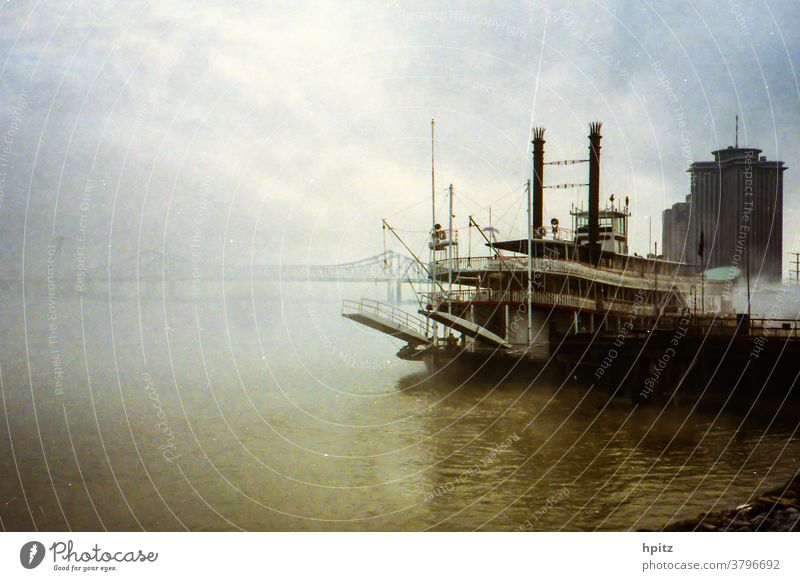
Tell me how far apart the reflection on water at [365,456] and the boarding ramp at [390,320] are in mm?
1457

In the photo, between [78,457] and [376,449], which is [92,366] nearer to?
[78,457]

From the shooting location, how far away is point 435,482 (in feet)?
32.2

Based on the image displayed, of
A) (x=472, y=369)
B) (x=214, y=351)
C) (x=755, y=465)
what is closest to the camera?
(x=755, y=465)

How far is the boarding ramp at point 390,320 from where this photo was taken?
21.6 meters

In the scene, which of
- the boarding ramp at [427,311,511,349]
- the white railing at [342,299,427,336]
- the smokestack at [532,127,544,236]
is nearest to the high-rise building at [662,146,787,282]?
the smokestack at [532,127,544,236]

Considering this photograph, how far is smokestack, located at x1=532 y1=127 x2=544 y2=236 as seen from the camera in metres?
25.7

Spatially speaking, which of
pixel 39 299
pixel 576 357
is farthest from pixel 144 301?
pixel 576 357

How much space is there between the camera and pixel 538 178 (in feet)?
89.4

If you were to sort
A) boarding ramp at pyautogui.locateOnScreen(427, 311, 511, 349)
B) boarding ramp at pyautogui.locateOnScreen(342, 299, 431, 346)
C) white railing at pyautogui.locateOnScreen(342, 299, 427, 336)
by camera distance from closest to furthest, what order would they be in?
1. boarding ramp at pyautogui.locateOnScreen(427, 311, 511, 349)
2. boarding ramp at pyautogui.locateOnScreen(342, 299, 431, 346)
3. white railing at pyautogui.locateOnScreen(342, 299, 427, 336)

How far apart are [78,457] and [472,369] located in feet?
37.2

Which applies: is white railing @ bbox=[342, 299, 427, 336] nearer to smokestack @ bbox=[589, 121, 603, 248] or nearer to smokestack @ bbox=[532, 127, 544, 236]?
smokestack @ bbox=[532, 127, 544, 236]

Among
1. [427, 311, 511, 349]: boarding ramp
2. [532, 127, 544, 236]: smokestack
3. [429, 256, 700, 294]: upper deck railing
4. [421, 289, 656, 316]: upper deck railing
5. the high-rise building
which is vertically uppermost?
[532, 127, 544, 236]: smokestack

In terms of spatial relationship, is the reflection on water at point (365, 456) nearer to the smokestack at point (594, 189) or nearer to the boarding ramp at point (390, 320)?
the boarding ramp at point (390, 320)

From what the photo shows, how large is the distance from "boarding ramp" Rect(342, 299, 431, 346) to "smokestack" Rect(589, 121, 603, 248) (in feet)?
24.3
